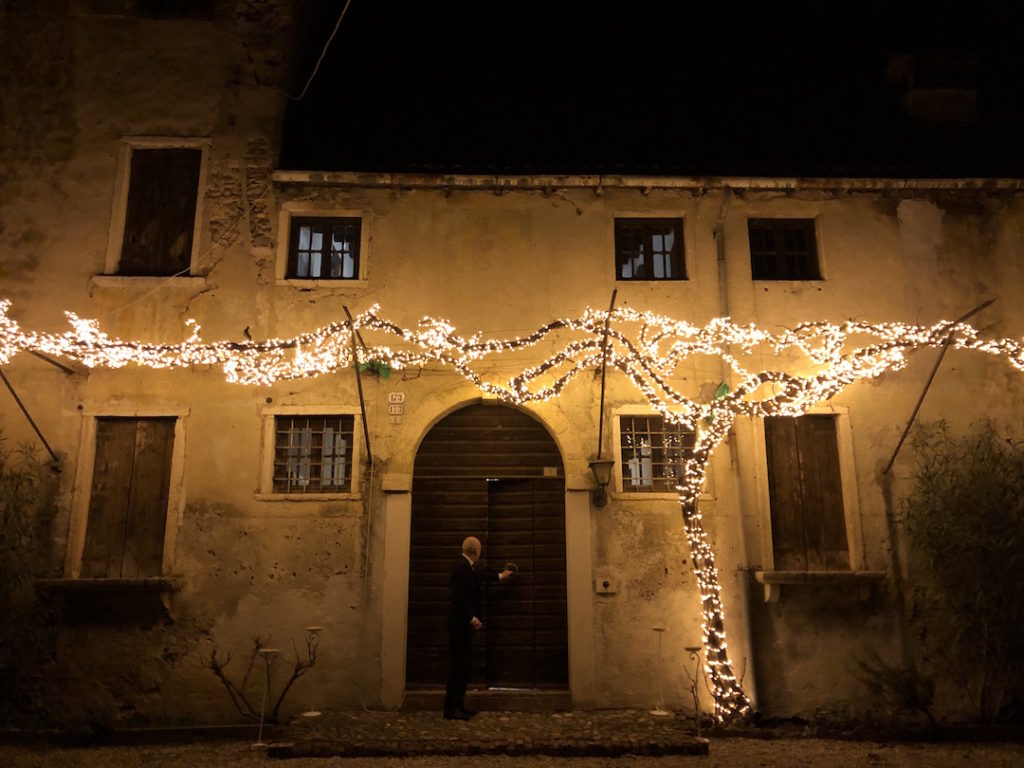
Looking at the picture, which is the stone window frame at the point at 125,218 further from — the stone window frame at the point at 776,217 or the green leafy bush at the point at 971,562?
the green leafy bush at the point at 971,562

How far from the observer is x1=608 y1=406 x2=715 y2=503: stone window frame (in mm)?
8547

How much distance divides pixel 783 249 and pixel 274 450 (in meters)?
6.92

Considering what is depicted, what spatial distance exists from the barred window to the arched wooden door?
2.83ft

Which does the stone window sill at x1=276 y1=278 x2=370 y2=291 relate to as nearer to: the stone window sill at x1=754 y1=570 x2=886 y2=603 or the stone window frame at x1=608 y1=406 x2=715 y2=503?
the stone window frame at x1=608 y1=406 x2=715 y2=503

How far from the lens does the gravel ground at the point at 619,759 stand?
21.0 ft

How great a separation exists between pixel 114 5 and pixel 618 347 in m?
8.20

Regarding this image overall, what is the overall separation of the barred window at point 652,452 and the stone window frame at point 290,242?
3.75 m

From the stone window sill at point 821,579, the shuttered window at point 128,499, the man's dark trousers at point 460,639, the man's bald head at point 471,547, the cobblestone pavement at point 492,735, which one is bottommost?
the cobblestone pavement at point 492,735

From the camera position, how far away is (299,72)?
10.4 m

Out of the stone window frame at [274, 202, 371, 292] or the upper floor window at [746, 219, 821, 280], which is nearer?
the stone window frame at [274, 202, 371, 292]

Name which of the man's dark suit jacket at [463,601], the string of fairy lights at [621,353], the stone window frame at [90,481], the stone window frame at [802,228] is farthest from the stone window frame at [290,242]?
the stone window frame at [802,228]

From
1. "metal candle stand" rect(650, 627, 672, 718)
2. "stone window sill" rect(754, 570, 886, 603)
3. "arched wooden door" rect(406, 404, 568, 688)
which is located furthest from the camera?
"arched wooden door" rect(406, 404, 568, 688)

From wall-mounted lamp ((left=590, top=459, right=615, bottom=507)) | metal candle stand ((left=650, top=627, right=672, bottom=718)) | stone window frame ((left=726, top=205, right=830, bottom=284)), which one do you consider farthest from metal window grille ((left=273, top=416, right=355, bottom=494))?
stone window frame ((left=726, top=205, right=830, bottom=284))

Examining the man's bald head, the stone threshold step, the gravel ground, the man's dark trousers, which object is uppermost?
the man's bald head
